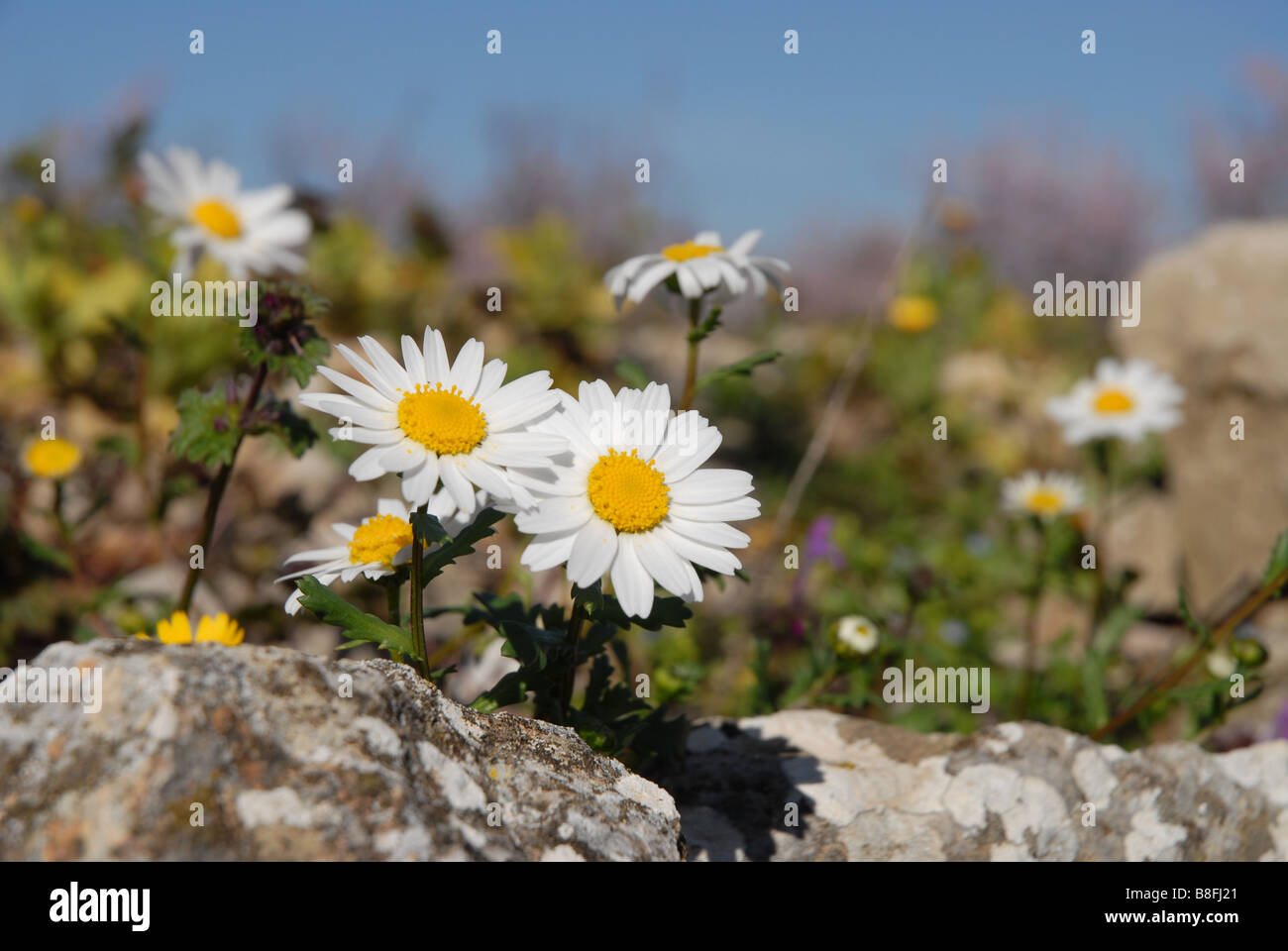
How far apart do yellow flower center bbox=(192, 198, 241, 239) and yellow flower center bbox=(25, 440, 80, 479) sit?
1045mm

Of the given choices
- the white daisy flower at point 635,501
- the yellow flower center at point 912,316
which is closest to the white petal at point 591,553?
the white daisy flower at point 635,501

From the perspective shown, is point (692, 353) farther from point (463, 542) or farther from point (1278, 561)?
point (1278, 561)

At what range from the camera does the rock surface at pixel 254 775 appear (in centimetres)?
119

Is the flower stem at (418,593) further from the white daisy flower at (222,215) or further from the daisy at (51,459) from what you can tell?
the white daisy flower at (222,215)

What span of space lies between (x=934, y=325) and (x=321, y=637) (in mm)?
5333

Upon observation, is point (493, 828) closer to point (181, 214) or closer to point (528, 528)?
point (528, 528)

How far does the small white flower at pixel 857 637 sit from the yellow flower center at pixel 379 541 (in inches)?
49.7

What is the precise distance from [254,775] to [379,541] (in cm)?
54

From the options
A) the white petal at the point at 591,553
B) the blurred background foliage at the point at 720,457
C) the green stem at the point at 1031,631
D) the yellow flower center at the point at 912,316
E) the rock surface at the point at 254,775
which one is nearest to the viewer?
the rock surface at the point at 254,775

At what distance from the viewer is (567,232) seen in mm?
6223

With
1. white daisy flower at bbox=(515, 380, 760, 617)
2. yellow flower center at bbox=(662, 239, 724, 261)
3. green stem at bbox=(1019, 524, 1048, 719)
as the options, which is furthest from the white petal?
green stem at bbox=(1019, 524, 1048, 719)

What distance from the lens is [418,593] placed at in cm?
150

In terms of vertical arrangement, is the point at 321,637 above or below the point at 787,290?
below
